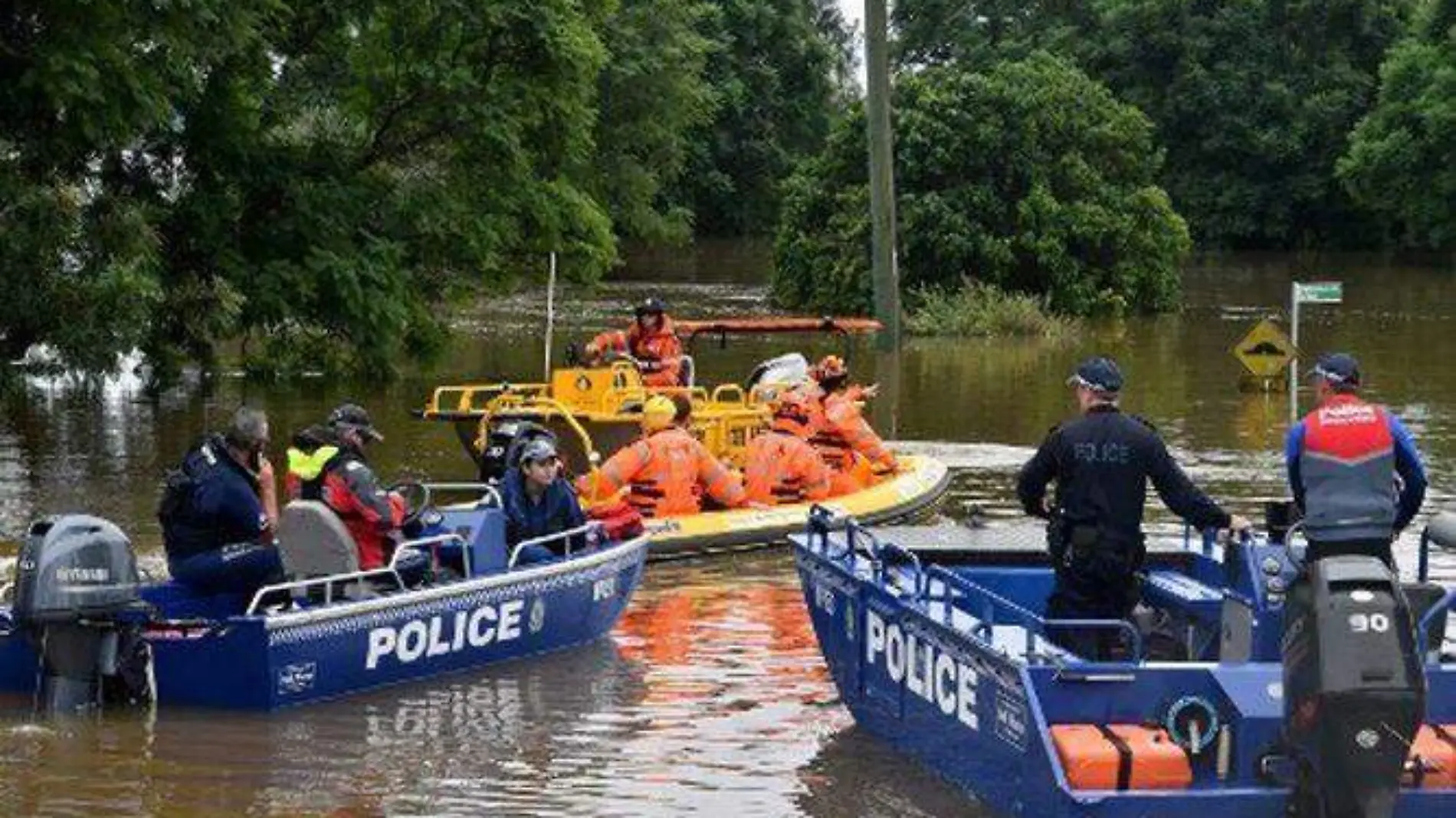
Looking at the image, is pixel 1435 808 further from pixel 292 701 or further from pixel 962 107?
pixel 962 107

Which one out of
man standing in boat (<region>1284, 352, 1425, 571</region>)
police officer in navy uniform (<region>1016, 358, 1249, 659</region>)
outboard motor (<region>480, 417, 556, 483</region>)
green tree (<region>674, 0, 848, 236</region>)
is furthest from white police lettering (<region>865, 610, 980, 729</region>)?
green tree (<region>674, 0, 848, 236</region>)

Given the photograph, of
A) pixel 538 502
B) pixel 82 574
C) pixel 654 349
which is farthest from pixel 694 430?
pixel 82 574

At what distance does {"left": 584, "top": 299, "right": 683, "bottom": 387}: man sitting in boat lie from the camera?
76.2ft

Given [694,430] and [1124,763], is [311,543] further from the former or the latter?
[694,430]

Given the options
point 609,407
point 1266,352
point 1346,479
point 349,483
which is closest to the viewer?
point 1346,479

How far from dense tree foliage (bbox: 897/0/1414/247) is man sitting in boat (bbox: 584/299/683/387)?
174 ft

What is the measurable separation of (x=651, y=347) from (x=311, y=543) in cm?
1009

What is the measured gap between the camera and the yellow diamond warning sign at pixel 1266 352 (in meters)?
32.9

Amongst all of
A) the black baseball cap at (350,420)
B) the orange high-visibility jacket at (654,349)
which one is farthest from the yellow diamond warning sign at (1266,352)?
the black baseball cap at (350,420)

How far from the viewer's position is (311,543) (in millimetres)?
13602

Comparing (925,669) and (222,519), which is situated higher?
(222,519)

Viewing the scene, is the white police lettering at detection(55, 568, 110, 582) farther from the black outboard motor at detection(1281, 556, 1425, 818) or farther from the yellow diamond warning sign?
the yellow diamond warning sign

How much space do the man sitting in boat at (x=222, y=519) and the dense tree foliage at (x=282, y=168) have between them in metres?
8.57

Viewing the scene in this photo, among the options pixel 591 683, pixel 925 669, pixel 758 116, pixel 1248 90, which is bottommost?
pixel 591 683
